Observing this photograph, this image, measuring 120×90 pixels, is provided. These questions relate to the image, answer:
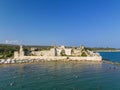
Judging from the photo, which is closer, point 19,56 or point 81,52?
point 19,56

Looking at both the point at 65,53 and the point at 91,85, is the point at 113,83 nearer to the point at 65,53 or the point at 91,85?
the point at 91,85

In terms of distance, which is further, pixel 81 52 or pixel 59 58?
pixel 81 52

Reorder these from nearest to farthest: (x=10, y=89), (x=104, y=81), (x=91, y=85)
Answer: (x=10, y=89)
(x=91, y=85)
(x=104, y=81)

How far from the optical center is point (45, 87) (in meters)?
A: 37.5

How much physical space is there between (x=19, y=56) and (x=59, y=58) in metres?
18.5

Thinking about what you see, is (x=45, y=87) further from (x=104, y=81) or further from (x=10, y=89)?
(x=104, y=81)

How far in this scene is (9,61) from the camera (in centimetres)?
8006

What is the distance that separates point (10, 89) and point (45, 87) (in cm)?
→ 626

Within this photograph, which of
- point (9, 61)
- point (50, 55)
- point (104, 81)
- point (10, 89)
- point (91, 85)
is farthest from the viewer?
point (50, 55)

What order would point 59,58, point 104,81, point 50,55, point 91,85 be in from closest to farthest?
point 91,85
point 104,81
point 59,58
point 50,55

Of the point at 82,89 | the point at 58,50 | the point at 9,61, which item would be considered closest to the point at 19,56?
the point at 9,61

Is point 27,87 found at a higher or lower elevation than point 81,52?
lower

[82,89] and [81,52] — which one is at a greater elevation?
[81,52]

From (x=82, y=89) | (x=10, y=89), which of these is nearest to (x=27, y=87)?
(x=10, y=89)
